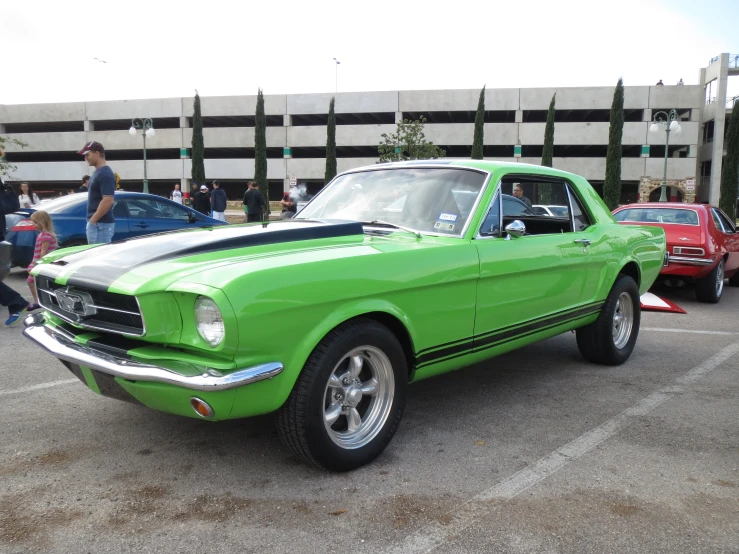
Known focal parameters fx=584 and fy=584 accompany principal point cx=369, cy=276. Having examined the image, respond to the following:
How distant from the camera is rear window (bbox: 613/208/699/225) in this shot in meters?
8.93

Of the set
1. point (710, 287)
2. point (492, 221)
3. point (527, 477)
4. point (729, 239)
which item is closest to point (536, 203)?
point (492, 221)

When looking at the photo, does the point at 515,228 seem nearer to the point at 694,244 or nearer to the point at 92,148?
the point at 92,148

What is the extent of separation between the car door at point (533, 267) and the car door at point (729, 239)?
6.08 metres

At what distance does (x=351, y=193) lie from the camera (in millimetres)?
4289

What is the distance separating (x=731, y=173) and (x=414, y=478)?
1656 inches

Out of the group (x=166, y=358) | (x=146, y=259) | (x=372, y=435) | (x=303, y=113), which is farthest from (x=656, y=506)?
(x=303, y=113)

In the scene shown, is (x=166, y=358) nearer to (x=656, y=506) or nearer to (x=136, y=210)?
(x=656, y=506)

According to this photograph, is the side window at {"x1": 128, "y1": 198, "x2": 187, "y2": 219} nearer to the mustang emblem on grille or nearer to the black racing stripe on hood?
the black racing stripe on hood

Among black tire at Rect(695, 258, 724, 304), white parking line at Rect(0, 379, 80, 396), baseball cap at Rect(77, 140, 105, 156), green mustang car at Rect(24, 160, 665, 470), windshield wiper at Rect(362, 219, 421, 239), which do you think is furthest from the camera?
black tire at Rect(695, 258, 724, 304)

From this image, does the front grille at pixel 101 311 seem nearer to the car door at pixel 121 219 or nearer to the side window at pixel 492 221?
the side window at pixel 492 221

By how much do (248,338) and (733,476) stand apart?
8.24 feet

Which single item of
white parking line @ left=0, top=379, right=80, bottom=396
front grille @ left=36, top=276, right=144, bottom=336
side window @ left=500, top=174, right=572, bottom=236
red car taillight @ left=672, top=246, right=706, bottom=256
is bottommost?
white parking line @ left=0, top=379, right=80, bottom=396

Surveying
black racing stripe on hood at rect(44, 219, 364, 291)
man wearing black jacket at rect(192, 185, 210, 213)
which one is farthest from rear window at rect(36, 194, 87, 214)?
man wearing black jacket at rect(192, 185, 210, 213)

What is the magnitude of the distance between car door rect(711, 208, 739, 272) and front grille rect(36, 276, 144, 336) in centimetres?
940
